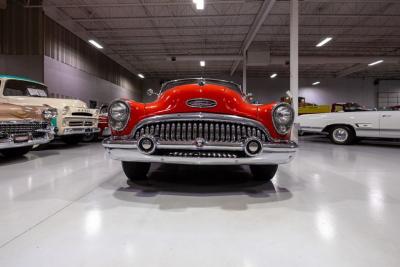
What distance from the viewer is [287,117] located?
258 cm

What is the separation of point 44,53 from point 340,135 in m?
A: 10.6

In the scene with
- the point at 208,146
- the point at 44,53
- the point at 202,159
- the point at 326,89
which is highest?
the point at 326,89

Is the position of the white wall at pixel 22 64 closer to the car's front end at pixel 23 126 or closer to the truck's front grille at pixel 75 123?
the truck's front grille at pixel 75 123

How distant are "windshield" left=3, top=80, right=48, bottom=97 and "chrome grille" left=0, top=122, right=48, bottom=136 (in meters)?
1.27

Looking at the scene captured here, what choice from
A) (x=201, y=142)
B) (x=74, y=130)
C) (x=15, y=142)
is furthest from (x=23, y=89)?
(x=201, y=142)

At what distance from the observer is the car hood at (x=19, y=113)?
4112mm

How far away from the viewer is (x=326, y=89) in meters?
22.9

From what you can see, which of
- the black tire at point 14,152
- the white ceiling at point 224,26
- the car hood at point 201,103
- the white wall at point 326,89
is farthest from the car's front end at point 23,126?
the white wall at point 326,89

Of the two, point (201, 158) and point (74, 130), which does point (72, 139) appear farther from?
point (201, 158)

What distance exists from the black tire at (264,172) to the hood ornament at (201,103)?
3.13 ft

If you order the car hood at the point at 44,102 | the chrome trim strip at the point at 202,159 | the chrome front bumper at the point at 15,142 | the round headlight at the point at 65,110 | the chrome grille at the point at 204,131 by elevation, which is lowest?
the chrome trim strip at the point at 202,159

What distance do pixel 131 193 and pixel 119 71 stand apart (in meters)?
17.5

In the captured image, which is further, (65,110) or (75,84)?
(75,84)

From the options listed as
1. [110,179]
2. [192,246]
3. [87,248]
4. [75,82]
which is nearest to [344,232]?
[192,246]
